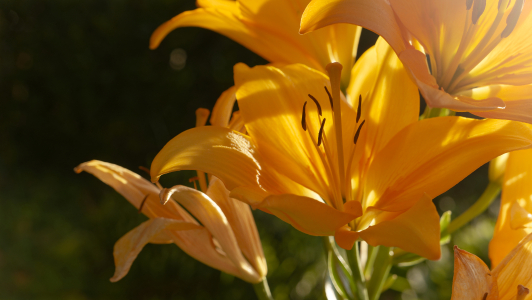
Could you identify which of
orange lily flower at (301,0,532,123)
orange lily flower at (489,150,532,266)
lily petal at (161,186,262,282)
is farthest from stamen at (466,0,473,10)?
lily petal at (161,186,262,282)

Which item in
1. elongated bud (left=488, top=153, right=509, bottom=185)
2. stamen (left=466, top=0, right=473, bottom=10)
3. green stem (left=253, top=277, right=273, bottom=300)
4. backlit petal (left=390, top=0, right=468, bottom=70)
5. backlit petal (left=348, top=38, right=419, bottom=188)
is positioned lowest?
green stem (left=253, top=277, right=273, bottom=300)

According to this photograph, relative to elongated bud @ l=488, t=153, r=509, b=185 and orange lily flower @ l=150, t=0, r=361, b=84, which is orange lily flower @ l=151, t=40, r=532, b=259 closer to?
orange lily flower @ l=150, t=0, r=361, b=84

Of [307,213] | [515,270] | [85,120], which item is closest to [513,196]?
[515,270]

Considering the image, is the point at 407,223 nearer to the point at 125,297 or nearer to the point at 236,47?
the point at 125,297

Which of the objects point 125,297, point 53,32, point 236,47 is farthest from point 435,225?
point 53,32

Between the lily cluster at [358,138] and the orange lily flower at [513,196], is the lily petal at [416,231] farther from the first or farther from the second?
the orange lily flower at [513,196]

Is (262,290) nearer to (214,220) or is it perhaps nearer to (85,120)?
(214,220)
